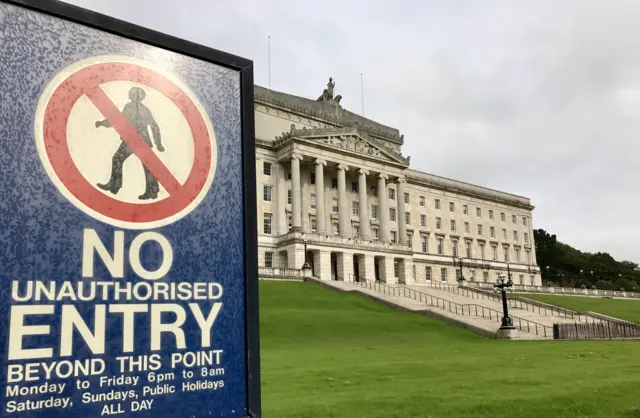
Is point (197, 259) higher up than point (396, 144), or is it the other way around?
point (396, 144)

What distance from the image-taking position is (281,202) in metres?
60.9

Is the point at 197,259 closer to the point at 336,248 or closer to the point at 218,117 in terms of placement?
the point at 218,117

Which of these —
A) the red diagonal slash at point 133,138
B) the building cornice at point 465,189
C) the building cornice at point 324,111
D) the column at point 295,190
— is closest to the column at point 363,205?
the building cornice at point 324,111

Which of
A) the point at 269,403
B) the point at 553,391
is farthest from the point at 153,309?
the point at 553,391

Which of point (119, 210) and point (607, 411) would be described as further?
point (607, 411)

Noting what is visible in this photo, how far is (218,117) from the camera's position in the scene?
11.7 feet

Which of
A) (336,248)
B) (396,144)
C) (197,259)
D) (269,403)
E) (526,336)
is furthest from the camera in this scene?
(396,144)

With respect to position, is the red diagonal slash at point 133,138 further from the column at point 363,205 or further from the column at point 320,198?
the column at point 363,205

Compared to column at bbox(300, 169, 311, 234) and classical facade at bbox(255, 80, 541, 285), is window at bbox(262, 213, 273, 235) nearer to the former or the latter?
classical facade at bbox(255, 80, 541, 285)

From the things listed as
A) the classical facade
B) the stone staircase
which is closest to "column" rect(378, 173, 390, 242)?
the classical facade

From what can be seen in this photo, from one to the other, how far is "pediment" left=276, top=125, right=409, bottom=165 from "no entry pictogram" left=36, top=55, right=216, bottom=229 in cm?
5635

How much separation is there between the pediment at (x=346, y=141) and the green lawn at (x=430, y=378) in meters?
37.4

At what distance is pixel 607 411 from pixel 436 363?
6.83 m

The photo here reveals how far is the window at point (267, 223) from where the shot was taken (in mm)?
59066
